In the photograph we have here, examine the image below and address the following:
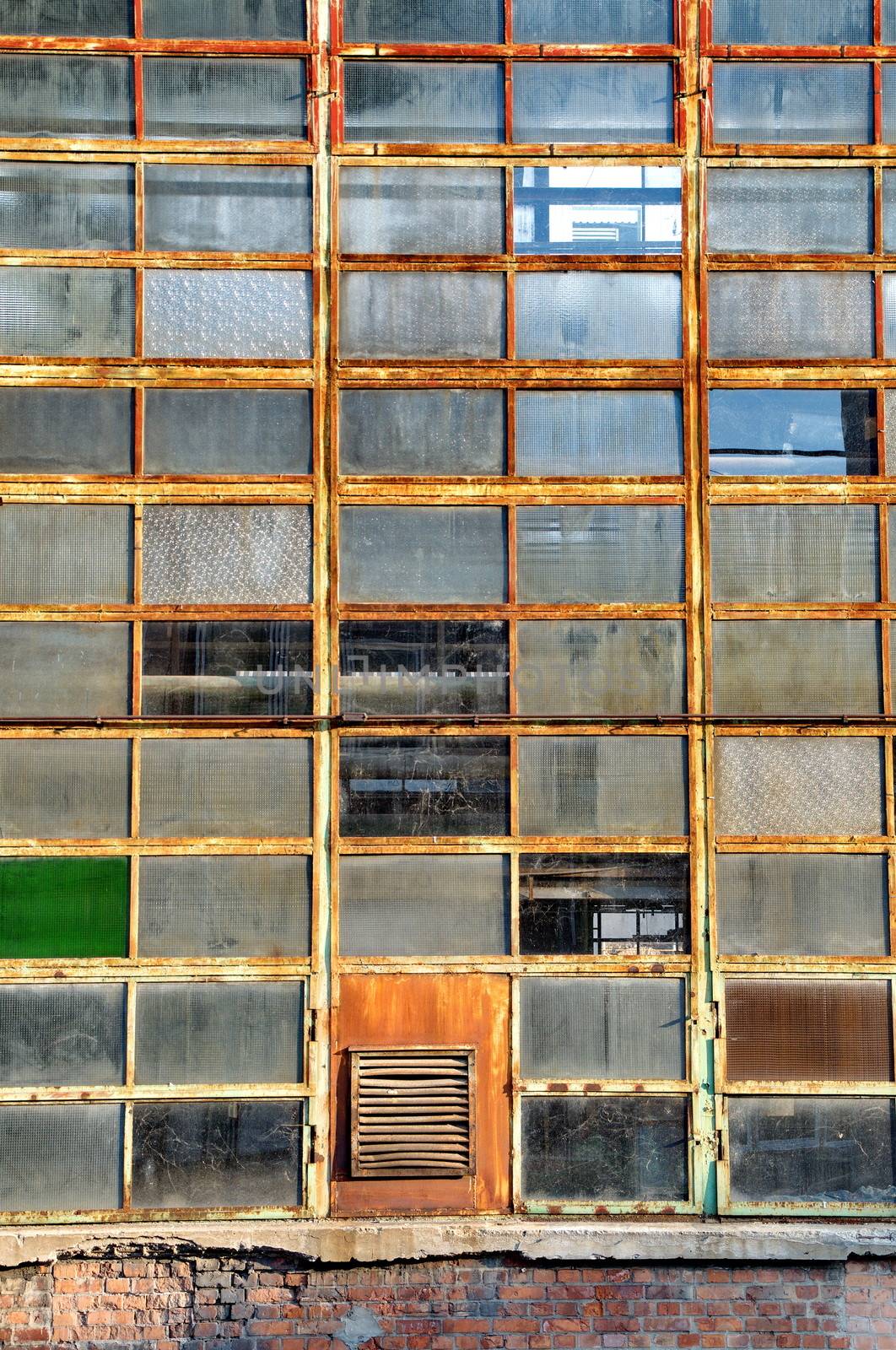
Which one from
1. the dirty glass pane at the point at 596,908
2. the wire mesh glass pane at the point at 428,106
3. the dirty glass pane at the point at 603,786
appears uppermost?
the wire mesh glass pane at the point at 428,106

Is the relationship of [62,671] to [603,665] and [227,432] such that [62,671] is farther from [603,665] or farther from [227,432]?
[603,665]

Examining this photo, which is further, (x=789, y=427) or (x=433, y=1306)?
(x=789, y=427)

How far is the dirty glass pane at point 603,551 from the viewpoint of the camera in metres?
6.38

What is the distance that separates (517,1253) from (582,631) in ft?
12.6

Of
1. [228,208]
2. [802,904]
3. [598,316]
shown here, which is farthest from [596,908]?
[228,208]

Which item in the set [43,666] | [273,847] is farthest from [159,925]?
[43,666]

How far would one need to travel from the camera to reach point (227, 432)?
6.36 metres

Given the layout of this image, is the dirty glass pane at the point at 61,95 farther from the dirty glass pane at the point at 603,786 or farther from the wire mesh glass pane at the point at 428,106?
the dirty glass pane at the point at 603,786

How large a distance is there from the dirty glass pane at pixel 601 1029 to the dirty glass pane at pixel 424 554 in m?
2.54

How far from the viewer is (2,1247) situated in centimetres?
591

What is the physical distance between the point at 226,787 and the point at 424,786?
1.26 meters

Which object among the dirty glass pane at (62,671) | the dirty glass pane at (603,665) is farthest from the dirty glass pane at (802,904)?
the dirty glass pane at (62,671)

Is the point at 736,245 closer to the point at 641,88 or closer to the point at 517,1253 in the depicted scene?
the point at 641,88

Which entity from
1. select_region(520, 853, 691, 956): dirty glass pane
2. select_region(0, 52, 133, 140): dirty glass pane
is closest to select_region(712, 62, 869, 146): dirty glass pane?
select_region(0, 52, 133, 140): dirty glass pane
